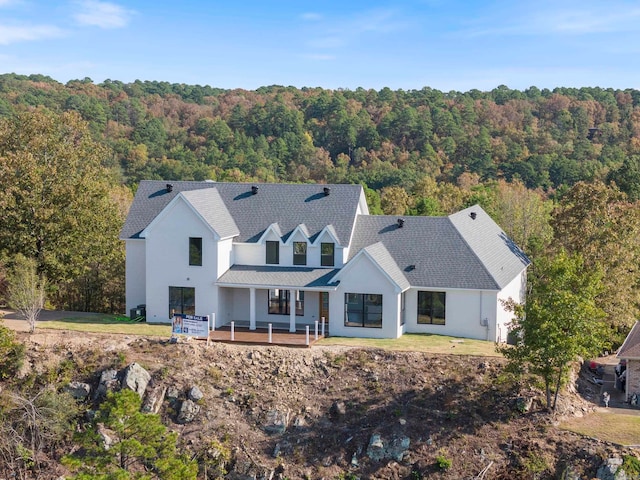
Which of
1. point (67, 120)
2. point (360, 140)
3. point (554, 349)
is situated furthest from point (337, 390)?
point (360, 140)

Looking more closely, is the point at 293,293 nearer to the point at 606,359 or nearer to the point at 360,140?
the point at 606,359

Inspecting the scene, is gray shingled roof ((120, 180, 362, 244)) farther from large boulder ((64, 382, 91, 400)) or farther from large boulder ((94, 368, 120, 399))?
large boulder ((64, 382, 91, 400))

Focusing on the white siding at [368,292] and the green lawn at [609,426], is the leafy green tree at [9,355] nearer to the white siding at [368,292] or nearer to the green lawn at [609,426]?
the white siding at [368,292]

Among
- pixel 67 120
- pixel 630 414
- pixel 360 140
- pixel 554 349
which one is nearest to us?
pixel 554 349

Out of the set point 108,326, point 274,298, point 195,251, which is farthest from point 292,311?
point 108,326

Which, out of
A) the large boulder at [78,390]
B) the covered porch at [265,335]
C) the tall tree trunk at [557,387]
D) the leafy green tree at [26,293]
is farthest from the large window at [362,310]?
the leafy green tree at [26,293]
